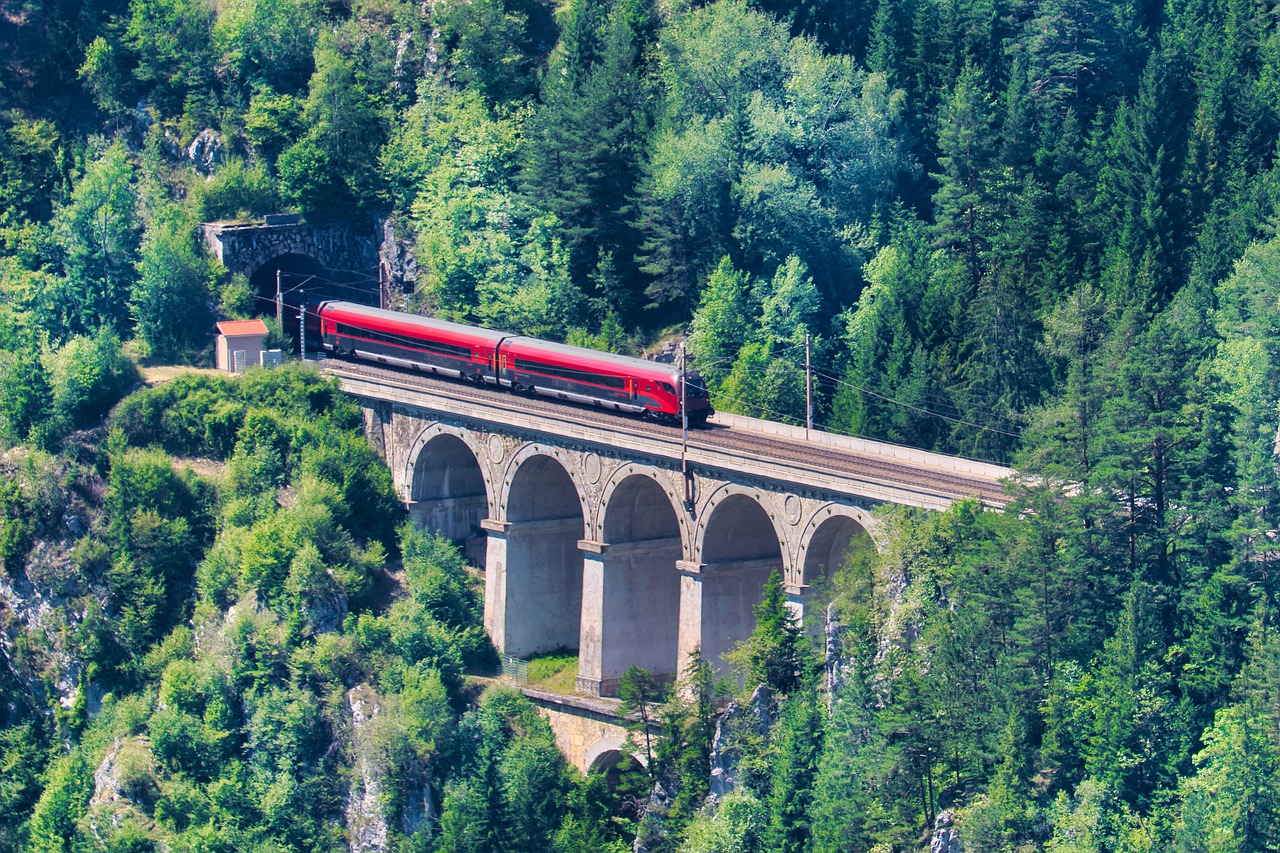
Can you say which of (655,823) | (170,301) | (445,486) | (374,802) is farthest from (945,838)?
(170,301)

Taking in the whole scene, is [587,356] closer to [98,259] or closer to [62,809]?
[62,809]

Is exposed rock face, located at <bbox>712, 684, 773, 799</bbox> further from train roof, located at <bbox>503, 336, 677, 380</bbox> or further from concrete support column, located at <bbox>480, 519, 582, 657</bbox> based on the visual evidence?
concrete support column, located at <bbox>480, 519, 582, 657</bbox>

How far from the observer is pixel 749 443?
92938 mm

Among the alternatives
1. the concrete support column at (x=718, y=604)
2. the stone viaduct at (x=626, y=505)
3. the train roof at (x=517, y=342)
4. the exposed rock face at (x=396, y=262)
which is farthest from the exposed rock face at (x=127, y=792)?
the exposed rock face at (x=396, y=262)

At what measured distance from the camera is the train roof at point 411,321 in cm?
10356

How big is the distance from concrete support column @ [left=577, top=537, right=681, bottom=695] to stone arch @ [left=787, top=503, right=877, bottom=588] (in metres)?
10.5

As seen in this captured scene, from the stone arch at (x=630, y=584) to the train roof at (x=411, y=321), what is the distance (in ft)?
39.7

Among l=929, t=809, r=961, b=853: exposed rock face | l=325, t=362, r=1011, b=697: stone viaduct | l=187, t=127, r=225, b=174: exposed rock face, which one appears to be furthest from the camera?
l=187, t=127, r=225, b=174: exposed rock face

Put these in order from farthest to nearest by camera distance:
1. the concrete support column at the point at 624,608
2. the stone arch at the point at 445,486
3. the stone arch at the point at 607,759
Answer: the stone arch at the point at 445,486, the concrete support column at the point at 624,608, the stone arch at the point at 607,759

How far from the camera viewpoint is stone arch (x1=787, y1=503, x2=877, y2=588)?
84.4 m

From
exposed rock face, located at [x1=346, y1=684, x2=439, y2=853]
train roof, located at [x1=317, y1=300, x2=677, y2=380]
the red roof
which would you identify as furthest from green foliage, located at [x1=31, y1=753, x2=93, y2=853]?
train roof, located at [x1=317, y1=300, x2=677, y2=380]

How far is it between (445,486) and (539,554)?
23.4 ft

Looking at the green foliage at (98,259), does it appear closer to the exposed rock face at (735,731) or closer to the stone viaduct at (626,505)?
the stone viaduct at (626,505)

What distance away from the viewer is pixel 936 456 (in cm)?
8956
